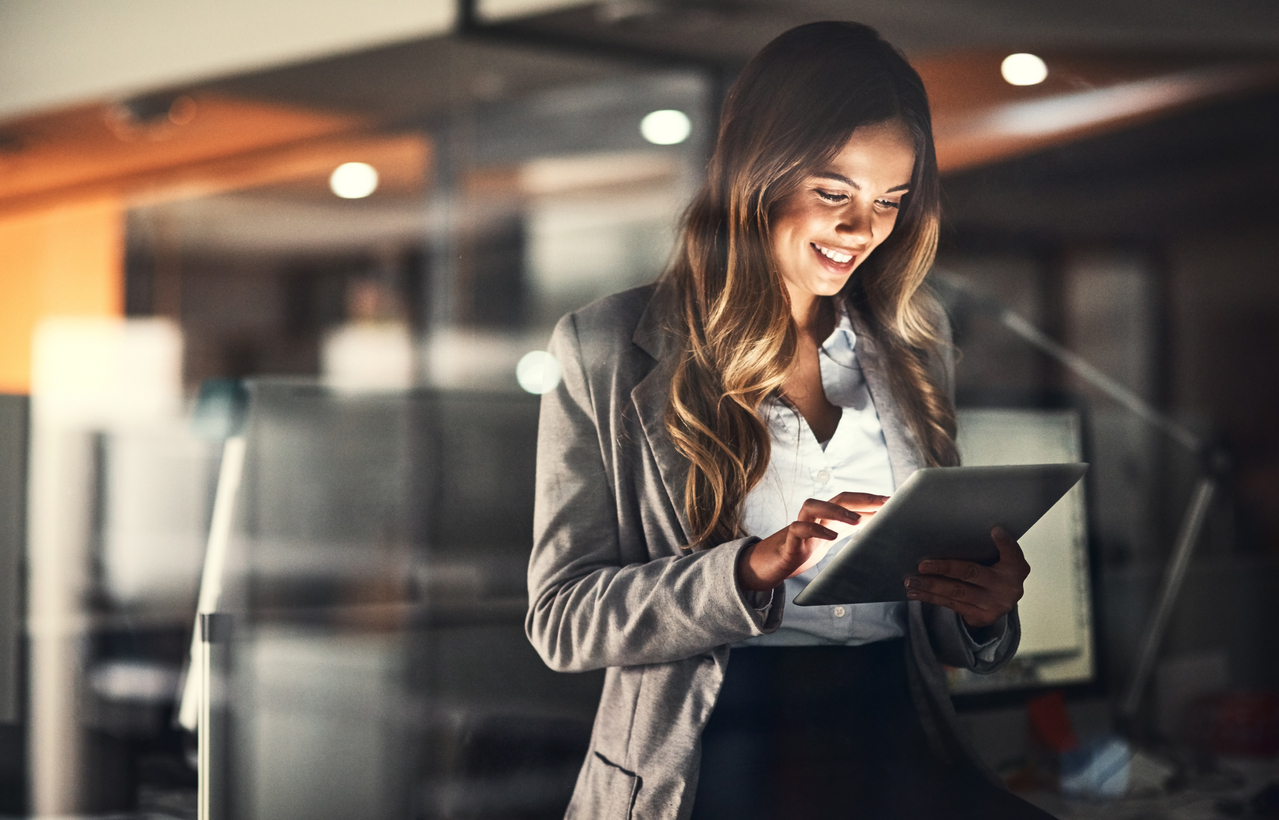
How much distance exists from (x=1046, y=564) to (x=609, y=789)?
1.52 feet

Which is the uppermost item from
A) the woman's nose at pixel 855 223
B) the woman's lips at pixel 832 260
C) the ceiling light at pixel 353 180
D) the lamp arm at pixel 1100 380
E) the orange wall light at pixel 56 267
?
the ceiling light at pixel 353 180

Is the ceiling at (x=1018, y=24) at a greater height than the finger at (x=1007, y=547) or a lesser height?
greater

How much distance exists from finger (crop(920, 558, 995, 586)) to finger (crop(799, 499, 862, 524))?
2.7 inches

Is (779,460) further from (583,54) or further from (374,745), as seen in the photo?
(583,54)

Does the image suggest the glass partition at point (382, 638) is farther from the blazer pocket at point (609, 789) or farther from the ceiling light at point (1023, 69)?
the ceiling light at point (1023, 69)

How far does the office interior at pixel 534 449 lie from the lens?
1.15 m

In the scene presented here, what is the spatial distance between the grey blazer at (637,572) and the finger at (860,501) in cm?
6

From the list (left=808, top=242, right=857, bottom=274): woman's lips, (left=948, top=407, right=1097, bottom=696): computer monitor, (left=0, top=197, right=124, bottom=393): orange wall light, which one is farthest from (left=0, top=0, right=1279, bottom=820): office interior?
(left=0, top=197, right=124, bottom=393): orange wall light

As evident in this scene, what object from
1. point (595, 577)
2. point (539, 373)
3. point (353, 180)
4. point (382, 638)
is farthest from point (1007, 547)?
point (353, 180)

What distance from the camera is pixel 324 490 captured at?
1556 millimetres

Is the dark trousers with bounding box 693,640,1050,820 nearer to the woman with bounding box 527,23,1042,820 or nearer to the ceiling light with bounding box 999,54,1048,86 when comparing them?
the woman with bounding box 527,23,1042,820

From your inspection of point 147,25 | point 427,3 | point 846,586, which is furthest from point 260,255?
point 846,586

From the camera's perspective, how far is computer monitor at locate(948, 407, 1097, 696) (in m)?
1.04

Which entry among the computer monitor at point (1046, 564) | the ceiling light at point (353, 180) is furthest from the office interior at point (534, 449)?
the ceiling light at point (353, 180)
